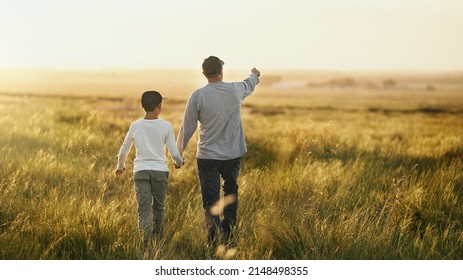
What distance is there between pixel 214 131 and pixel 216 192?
0.59 meters

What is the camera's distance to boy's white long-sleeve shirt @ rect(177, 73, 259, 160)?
18.9 feet

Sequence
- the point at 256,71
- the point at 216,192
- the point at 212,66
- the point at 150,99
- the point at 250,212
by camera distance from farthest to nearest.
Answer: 1. the point at 250,212
2. the point at 256,71
3. the point at 216,192
4. the point at 212,66
5. the point at 150,99

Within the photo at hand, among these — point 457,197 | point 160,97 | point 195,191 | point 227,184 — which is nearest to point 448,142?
point 457,197

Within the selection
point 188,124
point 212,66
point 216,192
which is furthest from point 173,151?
point 212,66

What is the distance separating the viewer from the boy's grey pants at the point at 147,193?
5492 mm

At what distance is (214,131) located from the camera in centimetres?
578

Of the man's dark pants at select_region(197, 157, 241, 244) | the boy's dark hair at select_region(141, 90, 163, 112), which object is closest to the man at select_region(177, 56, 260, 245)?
the man's dark pants at select_region(197, 157, 241, 244)

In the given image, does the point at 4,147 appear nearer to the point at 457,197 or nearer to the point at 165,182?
the point at 165,182

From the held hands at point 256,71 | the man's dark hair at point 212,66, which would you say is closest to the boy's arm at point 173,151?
the man's dark hair at point 212,66

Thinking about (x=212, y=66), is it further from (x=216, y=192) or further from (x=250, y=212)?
(x=250, y=212)

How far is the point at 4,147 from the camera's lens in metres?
9.05

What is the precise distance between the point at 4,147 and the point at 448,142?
25.4 feet

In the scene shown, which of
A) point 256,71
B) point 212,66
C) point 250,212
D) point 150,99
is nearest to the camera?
point 150,99

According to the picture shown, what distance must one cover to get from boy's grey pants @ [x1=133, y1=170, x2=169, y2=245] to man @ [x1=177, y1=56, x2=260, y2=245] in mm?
405
